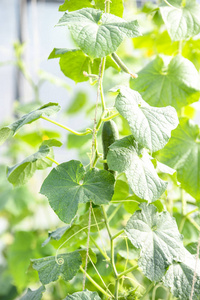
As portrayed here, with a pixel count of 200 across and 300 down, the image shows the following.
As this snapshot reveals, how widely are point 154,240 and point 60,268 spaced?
0.20 metres

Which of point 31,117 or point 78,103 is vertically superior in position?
point 31,117

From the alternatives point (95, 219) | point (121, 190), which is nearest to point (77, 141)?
point (121, 190)

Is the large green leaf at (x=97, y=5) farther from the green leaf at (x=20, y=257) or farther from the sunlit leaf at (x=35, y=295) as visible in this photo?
the green leaf at (x=20, y=257)

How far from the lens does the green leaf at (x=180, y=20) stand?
0.85m

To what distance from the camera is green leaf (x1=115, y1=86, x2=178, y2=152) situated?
63 cm

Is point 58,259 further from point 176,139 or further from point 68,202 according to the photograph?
point 176,139

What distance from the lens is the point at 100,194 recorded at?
0.69 metres

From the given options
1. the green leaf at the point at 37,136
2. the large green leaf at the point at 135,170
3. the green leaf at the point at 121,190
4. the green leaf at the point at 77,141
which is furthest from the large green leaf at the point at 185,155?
the green leaf at the point at 37,136

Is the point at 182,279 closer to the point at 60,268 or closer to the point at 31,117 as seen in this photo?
the point at 60,268

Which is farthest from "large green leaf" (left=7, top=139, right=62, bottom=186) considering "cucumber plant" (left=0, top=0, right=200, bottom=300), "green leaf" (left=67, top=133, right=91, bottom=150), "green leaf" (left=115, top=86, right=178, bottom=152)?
"green leaf" (left=67, top=133, right=91, bottom=150)

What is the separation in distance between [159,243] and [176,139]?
327mm

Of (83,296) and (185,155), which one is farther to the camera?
(185,155)

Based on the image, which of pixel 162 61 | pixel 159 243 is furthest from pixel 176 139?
pixel 159 243

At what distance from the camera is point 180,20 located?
867 mm
